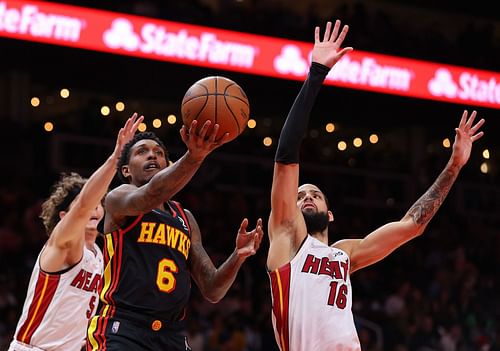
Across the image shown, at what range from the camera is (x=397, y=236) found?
225 inches

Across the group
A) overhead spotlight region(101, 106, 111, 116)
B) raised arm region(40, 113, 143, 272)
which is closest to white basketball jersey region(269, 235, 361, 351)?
raised arm region(40, 113, 143, 272)

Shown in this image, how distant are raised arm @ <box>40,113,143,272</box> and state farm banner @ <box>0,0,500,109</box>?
494 cm

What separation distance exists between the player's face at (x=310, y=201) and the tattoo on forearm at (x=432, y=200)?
2.17 feet

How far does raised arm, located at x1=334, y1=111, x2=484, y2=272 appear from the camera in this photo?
5.66m

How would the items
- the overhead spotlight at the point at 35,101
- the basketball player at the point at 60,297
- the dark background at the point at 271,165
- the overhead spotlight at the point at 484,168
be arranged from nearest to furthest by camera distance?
the basketball player at the point at 60,297
the dark background at the point at 271,165
the overhead spotlight at the point at 35,101
the overhead spotlight at the point at 484,168

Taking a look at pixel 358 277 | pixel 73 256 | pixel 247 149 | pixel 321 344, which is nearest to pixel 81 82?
pixel 247 149

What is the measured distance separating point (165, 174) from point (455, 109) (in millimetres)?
11166

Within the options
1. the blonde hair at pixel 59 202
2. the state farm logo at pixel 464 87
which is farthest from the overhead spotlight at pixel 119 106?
the blonde hair at pixel 59 202

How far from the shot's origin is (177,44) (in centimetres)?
1123

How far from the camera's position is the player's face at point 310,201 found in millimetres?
5512

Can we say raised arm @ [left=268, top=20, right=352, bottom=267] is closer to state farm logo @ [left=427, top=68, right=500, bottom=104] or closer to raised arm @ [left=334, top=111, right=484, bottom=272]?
raised arm @ [left=334, top=111, right=484, bottom=272]

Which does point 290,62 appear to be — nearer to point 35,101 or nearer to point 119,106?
point 119,106

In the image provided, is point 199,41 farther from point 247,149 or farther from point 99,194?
point 99,194

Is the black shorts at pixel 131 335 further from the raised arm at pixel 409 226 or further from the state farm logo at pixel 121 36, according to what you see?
the state farm logo at pixel 121 36
